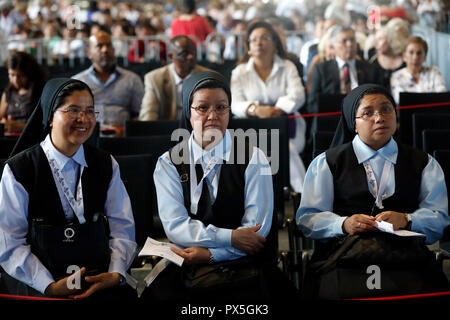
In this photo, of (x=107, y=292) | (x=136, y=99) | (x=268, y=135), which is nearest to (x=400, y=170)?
(x=268, y=135)

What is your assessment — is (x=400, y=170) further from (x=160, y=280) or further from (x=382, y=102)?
(x=160, y=280)

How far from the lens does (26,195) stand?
3.07 m

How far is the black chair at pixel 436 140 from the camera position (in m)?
4.45

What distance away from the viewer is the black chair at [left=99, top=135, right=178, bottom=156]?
15.0 feet

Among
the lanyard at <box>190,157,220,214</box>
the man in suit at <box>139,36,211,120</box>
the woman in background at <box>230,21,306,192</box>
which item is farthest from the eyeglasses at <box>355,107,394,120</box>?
the man in suit at <box>139,36,211,120</box>

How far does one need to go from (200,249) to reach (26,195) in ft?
2.91

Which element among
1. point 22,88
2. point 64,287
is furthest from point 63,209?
point 22,88

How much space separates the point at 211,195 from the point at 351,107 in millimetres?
910

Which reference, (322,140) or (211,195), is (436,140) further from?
(211,195)

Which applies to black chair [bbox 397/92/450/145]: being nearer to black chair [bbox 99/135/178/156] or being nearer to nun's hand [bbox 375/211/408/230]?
black chair [bbox 99/135/178/156]

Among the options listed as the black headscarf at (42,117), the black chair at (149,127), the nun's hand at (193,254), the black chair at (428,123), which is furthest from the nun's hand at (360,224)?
the black chair at (149,127)

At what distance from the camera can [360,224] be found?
3211 millimetres

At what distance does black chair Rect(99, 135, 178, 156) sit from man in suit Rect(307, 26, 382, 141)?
108 inches

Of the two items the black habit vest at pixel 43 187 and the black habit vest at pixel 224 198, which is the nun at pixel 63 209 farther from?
the black habit vest at pixel 224 198
